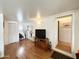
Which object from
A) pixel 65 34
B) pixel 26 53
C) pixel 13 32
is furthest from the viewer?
pixel 13 32

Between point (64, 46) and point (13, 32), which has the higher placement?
point (13, 32)

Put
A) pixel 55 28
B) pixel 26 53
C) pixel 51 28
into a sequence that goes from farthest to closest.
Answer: pixel 51 28
pixel 55 28
pixel 26 53

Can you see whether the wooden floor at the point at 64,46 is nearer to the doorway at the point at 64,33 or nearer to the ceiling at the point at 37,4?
the doorway at the point at 64,33

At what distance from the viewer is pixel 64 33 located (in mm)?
4406

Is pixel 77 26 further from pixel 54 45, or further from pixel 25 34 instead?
pixel 25 34

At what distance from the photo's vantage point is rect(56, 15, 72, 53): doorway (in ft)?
13.1

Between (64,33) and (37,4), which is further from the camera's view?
(64,33)

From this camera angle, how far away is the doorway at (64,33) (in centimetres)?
400

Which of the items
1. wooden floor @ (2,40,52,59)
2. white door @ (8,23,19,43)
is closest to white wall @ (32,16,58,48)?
wooden floor @ (2,40,52,59)

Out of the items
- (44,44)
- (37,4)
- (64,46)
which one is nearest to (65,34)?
(64,46)

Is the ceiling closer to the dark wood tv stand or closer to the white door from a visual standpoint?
the dark wood tv stand

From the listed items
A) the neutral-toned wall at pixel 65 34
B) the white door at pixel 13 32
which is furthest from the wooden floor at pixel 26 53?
the white door at pixel 13 32

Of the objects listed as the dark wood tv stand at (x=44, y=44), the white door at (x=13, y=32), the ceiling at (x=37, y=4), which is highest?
the ceiling at (x=37, y=4)

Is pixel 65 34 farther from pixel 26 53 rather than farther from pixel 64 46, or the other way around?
pixel 26 53
